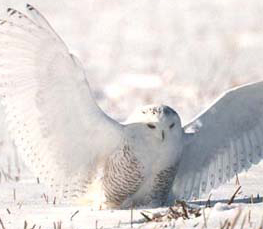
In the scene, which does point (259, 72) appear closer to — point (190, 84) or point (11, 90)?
point (190, 84)

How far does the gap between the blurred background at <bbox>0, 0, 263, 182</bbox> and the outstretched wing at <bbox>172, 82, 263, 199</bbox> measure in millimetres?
4445

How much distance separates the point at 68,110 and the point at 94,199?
717 millimetres

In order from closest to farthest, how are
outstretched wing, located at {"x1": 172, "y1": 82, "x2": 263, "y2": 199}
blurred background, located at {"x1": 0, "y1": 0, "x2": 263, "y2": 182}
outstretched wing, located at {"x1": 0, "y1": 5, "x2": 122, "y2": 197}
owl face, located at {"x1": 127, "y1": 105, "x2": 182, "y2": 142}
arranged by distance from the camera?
outstretched wing, located at {"x1": 0, "y1": 5, "x2": 122, "y2": 197} < owl face, located at {"x1": 127, "y1": 105, "x2": 182, "y2": 142} < outstretched wing, located at {"x1": 172, "y1": 82, "x2": 263, "y2": 199} < blurred background, located at {"x1": 0, "y1": 0, "x2": 263, "y2": 182}

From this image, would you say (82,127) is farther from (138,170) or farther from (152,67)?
(152,67)

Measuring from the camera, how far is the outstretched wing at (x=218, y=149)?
7.30 metres

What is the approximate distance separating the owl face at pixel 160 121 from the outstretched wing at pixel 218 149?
610 millimetres

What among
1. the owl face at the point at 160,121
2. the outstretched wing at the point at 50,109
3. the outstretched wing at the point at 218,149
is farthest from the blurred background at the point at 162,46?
the owl face at the point at 160,121

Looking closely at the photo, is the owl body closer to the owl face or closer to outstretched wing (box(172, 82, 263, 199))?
the owl face

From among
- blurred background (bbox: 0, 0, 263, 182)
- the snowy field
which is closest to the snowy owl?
the snowy field

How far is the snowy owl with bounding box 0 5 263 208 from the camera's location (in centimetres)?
653

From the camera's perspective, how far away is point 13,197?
7199mm

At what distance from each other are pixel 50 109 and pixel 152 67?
9.63 metres

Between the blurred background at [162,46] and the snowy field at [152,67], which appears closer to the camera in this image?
the snowy field at [152,67]

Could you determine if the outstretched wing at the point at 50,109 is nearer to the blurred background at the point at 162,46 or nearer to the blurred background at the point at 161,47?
the blurred background at the point at 162,46
